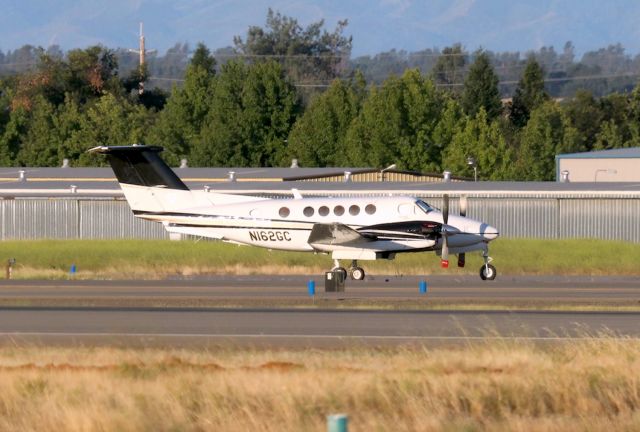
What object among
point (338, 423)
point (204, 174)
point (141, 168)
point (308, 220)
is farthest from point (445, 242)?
point (204, 174)

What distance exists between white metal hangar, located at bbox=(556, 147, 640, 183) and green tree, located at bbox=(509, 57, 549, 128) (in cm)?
4246

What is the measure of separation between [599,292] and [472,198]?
60.8 ft

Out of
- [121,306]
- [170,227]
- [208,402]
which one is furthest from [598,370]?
[170,227]

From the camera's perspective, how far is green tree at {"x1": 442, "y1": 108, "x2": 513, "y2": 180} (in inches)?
2830

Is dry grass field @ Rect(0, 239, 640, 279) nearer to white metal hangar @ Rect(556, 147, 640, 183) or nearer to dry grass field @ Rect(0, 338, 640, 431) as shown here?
dry grass field @ Rect(0, 338, 640, 431)

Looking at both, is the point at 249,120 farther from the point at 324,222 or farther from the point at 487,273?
the point at 487,273

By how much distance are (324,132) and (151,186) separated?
44.4 meters

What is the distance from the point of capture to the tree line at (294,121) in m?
74.6

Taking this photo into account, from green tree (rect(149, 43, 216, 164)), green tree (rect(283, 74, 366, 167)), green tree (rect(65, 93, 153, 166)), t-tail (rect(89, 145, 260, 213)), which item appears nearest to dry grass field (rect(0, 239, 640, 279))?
t-tail (rect(89, 145, 260, 213))

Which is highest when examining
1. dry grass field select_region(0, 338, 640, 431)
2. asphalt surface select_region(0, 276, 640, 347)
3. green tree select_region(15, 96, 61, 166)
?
green tree select_region(15, 96, 61, 166)

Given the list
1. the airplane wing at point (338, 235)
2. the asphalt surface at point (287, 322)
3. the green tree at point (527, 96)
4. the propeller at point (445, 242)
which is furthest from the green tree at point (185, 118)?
the asphalt surface at point (287, 322)

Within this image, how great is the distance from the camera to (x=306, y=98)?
15462cm

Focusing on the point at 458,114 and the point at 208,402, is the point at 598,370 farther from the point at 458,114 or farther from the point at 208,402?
the point at 458,114

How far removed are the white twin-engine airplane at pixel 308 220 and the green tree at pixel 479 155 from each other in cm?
3465
